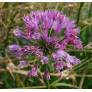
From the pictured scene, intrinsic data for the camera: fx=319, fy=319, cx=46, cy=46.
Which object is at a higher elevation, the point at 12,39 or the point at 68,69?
the point at 12,39

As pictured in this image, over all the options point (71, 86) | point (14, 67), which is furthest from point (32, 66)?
point (71, 86)

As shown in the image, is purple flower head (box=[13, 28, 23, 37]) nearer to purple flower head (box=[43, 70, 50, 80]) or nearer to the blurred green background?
the blurred green background

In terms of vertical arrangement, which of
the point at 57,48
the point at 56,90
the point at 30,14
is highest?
the point at 30,14

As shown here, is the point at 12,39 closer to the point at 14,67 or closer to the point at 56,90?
the point at 14,67

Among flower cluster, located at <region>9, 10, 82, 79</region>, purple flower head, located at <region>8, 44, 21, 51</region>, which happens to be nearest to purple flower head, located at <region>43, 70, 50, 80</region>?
flower cluster, located at <region>9, 10, 82, 79</region>

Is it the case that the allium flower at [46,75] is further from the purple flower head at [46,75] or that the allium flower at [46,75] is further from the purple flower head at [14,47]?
the purple flower head at [14,47]

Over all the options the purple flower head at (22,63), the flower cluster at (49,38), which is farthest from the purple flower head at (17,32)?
the purple flower head at (22,63)
